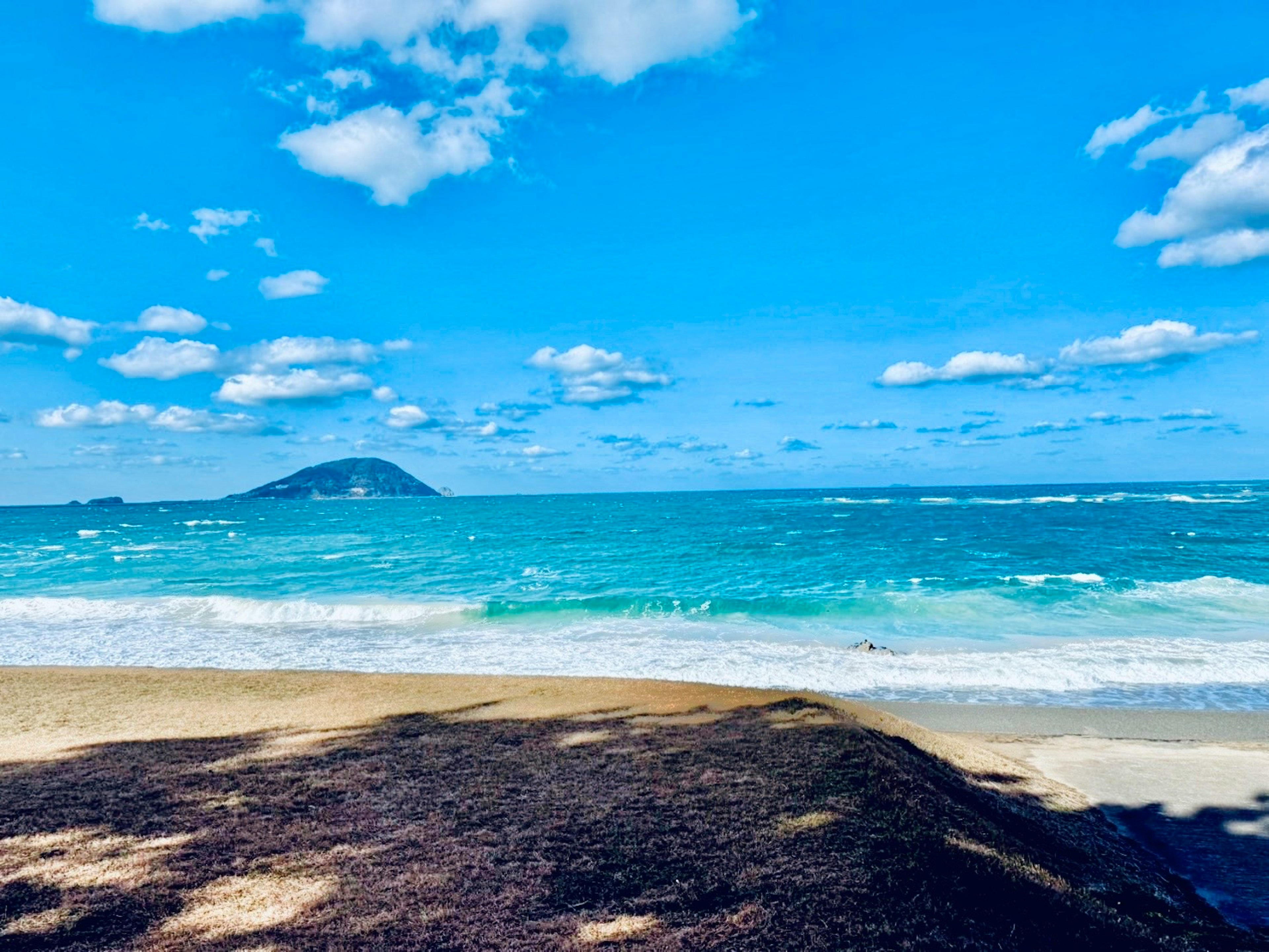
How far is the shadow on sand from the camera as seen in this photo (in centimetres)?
427

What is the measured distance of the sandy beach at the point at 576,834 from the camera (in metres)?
4.31

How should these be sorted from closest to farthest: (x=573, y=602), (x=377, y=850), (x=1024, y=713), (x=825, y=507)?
(x=377, y=850), (x=1024, y=713), (x=573, y=602), (x=825, y=507)

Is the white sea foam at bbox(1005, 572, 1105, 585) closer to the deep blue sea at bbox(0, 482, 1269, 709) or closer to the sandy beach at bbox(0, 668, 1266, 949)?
the deep blue sea at bbox(0, 482, 1269, 709)

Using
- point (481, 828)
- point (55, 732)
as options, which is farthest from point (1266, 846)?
point (55, 732)

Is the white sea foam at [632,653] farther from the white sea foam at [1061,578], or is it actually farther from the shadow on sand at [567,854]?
the shadow on sand at [567,854]

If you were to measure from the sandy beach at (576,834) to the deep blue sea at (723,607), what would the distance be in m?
5.43

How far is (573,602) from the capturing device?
24219 mm

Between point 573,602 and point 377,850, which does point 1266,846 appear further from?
point 573,602

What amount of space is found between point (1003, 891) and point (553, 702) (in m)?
6.61

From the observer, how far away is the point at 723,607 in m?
23.3

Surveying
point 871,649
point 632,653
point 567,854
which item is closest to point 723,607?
point 632,653

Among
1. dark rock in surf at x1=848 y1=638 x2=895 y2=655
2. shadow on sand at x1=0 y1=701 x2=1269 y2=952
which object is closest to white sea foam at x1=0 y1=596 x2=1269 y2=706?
dark rock in surf at x1=848 y1=638 x2=895 y2=655

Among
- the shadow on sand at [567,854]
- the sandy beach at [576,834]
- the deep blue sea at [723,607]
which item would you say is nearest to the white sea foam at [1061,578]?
the deep blue sea at [723,607]

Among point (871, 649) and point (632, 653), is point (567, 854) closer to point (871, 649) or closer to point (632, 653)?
point (632, 653)
